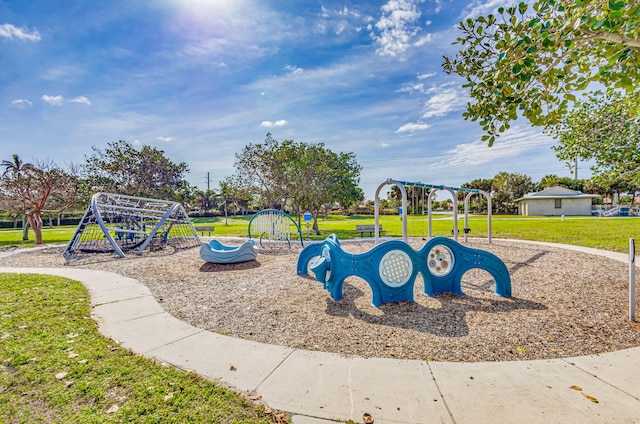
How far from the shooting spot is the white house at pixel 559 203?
143 feet

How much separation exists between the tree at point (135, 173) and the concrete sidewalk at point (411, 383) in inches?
1141

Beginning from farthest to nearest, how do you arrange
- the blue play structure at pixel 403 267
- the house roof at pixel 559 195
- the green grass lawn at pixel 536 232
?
1. the house roof at pixel 559 195
2. the green grass lawn at pixel 536 232
3. the blue play structure at pixel 403 267

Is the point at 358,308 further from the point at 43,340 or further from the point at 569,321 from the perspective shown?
the point at 43,340

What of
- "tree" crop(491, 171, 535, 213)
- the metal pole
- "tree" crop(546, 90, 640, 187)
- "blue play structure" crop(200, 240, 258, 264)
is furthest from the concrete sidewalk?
"tree" crop(491, 171, 535, 213)

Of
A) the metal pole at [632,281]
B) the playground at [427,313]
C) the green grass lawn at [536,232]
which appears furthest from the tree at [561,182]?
the metal pole at [632,281]

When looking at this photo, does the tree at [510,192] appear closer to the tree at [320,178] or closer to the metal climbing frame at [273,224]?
the tree at [320,178]

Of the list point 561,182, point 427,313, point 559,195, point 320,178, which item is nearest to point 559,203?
point 559,195

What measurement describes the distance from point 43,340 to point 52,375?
1.26m

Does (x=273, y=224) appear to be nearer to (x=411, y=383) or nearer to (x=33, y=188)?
(x=411, y=383)

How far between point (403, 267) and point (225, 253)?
628 centimetres

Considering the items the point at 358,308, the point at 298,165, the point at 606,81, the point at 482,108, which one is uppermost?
the point at 298,165

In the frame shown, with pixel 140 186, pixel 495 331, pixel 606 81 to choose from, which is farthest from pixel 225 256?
pixel 140 186

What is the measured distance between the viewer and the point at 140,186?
92.7 ft

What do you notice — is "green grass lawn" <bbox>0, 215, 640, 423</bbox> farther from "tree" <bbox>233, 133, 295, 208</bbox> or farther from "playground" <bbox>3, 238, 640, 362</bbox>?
"tree" <bbox>233, 133, 295, 208</bbox>
